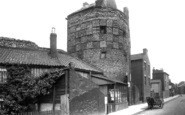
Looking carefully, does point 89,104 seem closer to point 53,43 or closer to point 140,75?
point 53,43

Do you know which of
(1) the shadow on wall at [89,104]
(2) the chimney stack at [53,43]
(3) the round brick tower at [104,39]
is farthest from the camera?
(3) the round brick tower at [104,39]

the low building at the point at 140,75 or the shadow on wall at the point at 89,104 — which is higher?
the low building at the point at 140,75

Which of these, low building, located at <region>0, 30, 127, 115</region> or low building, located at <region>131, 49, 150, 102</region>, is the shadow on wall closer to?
low building, located at <region>0, 30, 127, 115</region>

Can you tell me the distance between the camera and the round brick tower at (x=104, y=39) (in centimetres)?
3181

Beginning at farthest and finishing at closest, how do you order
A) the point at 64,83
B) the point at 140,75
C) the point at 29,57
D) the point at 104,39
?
the point at 140,75 < the point at 104,39 < the point at 29,57 < the point at 64,83

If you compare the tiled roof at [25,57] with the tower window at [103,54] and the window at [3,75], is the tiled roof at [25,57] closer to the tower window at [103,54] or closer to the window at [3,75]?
the window at [3,75]

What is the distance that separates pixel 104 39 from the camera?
3192 centimetres

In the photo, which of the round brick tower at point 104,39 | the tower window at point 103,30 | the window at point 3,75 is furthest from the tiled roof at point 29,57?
the tower window at point 103,30

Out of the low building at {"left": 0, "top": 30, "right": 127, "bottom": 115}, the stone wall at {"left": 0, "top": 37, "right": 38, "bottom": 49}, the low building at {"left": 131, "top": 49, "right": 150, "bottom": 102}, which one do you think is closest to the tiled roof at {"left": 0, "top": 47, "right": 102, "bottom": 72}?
the low building at {"left": 0, "top": 30, "right": 127, "bottom": 115}

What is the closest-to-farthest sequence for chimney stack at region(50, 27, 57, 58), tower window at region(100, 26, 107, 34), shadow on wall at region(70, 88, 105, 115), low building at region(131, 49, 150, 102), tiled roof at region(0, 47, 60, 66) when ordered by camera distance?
shadow on wall at region(70, 88, 105, 115) → tiled roof at region(0, 47, 60, 66) → chimney stack at region(50, 27, 57, 58) → tower window at region(100, 26, 107, 34) → low building at region(131, 49, 150, 102)

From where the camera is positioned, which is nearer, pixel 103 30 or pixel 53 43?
pixel 53 43

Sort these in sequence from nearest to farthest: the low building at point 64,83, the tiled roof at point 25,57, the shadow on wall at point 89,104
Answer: the shadow on wall at point 89,104 → the low building at point 64,83 → the tiled roof at point 25,57

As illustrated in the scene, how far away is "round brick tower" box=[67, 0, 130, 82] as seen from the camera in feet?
104

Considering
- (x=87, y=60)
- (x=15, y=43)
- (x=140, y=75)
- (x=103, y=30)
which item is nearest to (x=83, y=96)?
(x=15, y=43)
